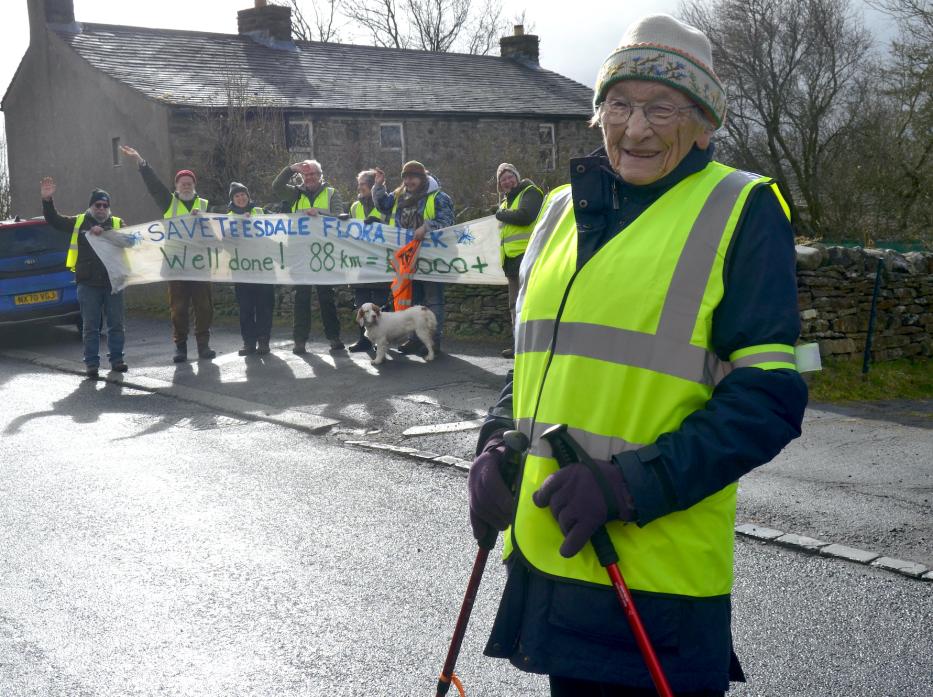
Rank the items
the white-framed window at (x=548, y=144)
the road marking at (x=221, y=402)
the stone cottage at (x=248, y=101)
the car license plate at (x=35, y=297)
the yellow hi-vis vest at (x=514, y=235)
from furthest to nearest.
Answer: the white-framed window at (x=548, y=144) < the stone cottage at (x=248, y=101) < the car license plate at (x=35, y=297) < the yellow hi-vis vest at (x=514, y=235) < the road marking at (x=221, y=402)

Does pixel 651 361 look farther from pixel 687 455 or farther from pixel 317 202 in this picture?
pixel 317 202

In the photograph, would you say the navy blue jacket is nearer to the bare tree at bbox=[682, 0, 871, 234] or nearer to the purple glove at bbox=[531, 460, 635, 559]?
the purple glove at bbox=[531, 460, 635, 559]

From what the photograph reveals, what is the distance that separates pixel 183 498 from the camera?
281 inches

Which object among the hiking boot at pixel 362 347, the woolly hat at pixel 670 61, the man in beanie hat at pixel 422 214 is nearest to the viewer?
the woolly hat at pixel 670 61

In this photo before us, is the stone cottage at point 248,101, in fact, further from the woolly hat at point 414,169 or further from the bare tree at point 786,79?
the woolly hat at point 414,169

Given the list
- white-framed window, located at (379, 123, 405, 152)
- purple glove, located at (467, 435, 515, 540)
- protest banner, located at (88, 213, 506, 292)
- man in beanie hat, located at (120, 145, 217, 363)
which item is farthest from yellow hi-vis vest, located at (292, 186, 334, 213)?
white-framed window, located at (379, 123, 405, 152)

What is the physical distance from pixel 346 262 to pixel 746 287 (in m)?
11.8

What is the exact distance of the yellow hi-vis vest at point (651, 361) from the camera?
223 cm

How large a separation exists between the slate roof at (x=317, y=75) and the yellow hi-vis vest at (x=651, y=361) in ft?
85.5

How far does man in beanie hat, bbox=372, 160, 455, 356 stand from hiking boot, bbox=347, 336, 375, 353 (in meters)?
0.65

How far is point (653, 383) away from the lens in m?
2.24

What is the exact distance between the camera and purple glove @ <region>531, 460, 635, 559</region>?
218 centimetres

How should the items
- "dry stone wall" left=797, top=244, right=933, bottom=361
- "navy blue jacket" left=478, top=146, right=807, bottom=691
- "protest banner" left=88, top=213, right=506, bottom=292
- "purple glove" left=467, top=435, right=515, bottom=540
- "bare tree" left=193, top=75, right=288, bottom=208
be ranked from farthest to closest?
"bare tree" left=193, top=75, right=288, bottom=208
"protest banner" left=88, top=213, right=506, bottom=292
"dry stone wall" left=797, top=244, right=933, bottom=361
"purple glove" left=467, top=435, right=515, bottom=540
"navy blue jacket" left=478, top=146, right=807, bottom=691

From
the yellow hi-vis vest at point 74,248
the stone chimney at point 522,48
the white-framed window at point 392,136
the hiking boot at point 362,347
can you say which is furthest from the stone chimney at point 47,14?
the hiking boot at point 362,347
